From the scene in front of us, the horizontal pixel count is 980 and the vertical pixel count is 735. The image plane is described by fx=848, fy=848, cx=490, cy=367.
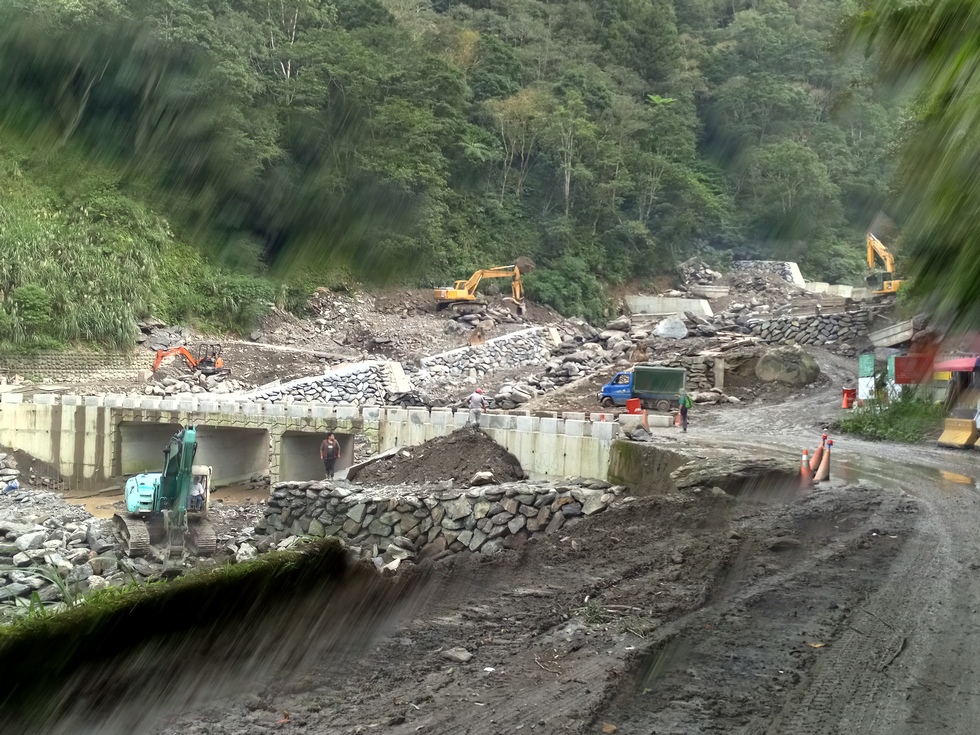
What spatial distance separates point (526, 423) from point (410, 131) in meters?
9.71

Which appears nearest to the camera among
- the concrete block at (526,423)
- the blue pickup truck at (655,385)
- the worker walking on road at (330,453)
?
the concrete block at (526,423)

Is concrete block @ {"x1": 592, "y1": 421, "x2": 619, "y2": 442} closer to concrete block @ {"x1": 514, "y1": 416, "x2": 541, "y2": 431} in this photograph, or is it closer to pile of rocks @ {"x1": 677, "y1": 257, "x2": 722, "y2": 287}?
concrete block @ {"x1": 514, "y1": 416, "x2": 541, "y2": 431}

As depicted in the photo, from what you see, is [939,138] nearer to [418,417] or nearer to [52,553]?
[52,553]

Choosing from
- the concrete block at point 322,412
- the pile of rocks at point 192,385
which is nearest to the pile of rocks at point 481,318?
the concrete block at point 322,412

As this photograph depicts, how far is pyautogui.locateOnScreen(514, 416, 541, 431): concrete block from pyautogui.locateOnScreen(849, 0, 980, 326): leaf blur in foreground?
9.73 meters

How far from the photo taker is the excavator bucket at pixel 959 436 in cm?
1162

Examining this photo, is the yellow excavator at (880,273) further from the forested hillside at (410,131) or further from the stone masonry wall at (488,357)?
the stone masonry wall at (488,357)

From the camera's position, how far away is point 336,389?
Answer: 842 inches

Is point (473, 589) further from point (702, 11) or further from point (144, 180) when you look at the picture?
point (144, 180)

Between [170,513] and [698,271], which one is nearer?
[698,271]

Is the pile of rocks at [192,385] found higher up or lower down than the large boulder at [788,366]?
lower down

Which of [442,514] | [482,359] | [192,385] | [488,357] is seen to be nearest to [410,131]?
[442,514]

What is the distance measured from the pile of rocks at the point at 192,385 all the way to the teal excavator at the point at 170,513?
463 cm

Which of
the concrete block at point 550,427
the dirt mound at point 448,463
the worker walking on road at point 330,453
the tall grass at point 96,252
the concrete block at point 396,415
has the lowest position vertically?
the worker walking on road at point 330,453
